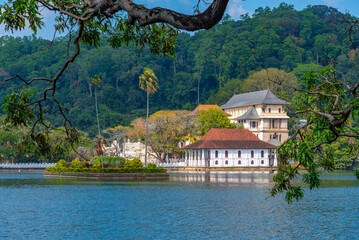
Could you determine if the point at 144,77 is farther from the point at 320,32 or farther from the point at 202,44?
the point at 320,32

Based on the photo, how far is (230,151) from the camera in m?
88.9

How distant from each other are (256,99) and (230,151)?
31.7m

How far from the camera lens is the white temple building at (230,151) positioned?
→ 290 feet

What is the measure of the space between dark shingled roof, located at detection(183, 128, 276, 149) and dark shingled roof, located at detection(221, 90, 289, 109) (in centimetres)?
2384

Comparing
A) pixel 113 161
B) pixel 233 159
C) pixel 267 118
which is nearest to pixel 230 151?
pixel 233 159

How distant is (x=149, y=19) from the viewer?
8094mm

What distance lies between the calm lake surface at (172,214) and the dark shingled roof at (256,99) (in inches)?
2560

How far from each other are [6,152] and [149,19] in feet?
307

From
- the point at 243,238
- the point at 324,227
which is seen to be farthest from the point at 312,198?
the point at 243,238

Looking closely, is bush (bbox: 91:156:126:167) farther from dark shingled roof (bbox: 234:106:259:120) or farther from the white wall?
dark shingled roof (bbox: 234:106:259:120)

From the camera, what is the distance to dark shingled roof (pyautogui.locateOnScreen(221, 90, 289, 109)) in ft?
373

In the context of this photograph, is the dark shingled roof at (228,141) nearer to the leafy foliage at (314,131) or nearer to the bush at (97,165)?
the bush at (97,165)

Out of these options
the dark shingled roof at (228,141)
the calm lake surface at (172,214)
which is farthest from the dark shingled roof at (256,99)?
the calm lake surface at (172,214)

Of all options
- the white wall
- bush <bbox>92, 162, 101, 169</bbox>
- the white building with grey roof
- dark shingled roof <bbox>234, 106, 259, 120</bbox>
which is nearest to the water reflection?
bush <bbox>92, 162, 101, 169</bbox>
